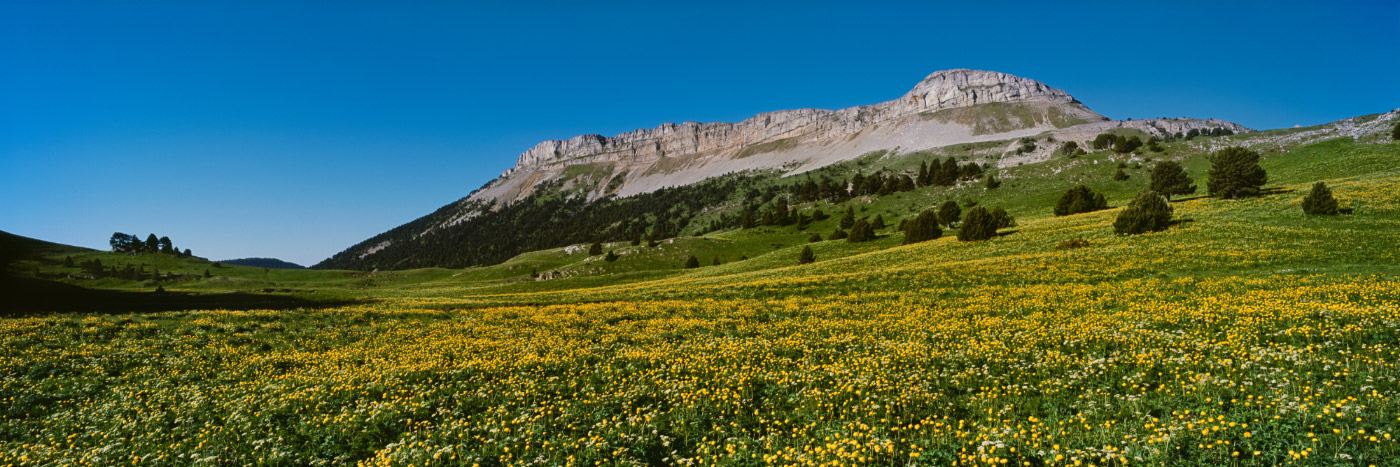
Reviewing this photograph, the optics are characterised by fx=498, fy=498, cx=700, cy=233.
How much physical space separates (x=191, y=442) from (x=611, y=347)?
34.9 ft

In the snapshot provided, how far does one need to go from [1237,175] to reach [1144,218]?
A: 2346cm

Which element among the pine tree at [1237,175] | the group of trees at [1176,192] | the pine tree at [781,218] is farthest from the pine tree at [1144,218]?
the pine tree at [781,218]

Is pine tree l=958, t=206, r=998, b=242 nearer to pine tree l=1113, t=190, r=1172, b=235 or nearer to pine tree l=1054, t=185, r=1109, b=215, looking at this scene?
pine tree l=1113, t=190, r=1172, b=235

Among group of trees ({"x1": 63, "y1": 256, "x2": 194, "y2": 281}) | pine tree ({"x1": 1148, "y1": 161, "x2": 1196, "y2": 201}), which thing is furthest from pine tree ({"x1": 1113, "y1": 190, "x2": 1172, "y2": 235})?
group of trees ({"x1": 63, "y1": 256, "x2": 194, "y2": 281})

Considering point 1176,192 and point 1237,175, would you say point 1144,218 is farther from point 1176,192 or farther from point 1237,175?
point 1176,192

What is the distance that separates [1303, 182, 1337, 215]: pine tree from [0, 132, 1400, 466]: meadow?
13308 millimetres

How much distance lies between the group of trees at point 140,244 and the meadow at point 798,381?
17777cm

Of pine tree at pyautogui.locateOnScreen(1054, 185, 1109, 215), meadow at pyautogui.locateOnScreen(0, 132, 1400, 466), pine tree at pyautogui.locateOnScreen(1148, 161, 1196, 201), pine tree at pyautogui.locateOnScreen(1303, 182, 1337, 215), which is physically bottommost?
meadow at pyautogui.locateOnScreen(0, 132, 1400, 466)

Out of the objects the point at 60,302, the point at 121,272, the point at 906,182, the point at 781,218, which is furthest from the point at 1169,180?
the point at 121,272

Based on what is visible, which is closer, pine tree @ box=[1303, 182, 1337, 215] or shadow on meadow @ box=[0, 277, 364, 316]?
shadow on meadow @ box=[0, 277, 364, 316]

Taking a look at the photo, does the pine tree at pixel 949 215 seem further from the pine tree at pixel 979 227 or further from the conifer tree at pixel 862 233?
the pine tree at pixel 979 227

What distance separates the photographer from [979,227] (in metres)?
56.3

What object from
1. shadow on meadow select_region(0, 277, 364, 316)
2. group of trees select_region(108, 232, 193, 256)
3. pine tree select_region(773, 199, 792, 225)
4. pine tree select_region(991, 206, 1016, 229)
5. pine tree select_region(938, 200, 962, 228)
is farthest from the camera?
group of trees select_region(108, 232, 193, 256)

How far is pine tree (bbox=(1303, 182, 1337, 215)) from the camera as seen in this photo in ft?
127
